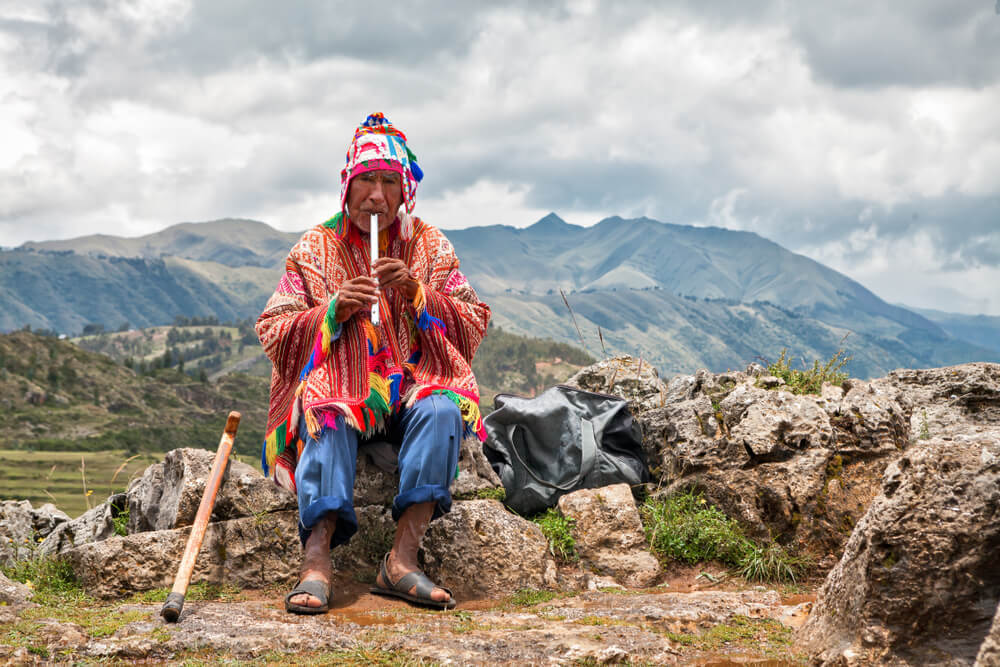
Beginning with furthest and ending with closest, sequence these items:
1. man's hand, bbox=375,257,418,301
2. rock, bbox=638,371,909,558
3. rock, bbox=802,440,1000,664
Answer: rock, bbox=638,371,909,558 < man's hand, bbox=375,257,418,301 < rock, bbox=802,440,1000,664

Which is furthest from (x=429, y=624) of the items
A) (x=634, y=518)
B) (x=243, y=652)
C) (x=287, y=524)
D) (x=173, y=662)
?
(x=634, y=518)

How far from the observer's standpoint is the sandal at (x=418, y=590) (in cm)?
460

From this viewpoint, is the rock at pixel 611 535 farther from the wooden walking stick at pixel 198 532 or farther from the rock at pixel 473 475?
the wooden walking stick at pixel 198 532

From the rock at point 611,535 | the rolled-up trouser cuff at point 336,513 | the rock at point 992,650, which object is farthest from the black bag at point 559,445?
the rock at point 992,650

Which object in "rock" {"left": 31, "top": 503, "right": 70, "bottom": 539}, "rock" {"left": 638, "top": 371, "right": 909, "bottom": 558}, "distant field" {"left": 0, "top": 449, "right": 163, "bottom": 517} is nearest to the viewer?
"rock" {"left": 638, "top": 371, "right": 909, "bottom": 558}

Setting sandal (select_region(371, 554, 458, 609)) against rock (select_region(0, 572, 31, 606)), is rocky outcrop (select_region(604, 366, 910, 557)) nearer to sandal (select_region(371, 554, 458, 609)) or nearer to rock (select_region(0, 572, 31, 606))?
sandal (select_region(371, 554, 458, 609))

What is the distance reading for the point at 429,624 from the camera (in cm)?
412

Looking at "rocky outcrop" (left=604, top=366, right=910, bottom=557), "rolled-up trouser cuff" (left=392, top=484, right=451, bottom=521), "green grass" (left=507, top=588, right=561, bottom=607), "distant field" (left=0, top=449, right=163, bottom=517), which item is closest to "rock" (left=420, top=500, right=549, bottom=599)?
"green grass" (left=507, top=588, right=561, bottom=607)

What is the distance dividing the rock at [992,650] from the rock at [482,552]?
9.27 ft

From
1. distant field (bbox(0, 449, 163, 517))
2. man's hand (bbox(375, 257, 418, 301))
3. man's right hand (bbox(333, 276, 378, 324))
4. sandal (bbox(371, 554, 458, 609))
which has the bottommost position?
distant field (bbox(0, 449, 163, 517))

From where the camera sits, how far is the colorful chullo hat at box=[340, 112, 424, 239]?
5418mm

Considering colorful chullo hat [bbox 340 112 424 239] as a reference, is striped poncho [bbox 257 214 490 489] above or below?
below

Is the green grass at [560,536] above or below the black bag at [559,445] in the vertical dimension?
below

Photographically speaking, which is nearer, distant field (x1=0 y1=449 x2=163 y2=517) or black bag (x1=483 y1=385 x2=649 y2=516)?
black bag (x1=483 y1=385 x2=649 y2=516)
